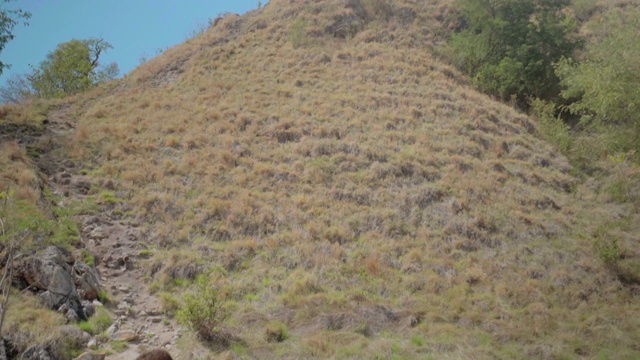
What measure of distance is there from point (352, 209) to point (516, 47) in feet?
47.8

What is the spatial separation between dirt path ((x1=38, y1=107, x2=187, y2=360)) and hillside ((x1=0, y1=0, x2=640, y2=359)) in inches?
9.5

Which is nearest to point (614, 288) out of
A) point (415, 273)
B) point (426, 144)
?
point (415, 273)

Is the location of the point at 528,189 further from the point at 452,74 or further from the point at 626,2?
the point at 626,2

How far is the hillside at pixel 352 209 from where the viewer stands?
969 cm

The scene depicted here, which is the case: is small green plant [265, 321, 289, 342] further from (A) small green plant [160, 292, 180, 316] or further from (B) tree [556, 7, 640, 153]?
(B) tree [556, 7, 640, 153]

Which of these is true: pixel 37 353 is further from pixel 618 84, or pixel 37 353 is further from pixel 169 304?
pixel 618 84

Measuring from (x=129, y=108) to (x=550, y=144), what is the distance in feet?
60.3

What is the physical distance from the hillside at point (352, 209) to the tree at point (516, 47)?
1.38m

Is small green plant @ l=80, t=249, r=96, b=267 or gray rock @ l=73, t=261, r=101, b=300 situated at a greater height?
small green plant @ l=80, t=249, r=96, b=267

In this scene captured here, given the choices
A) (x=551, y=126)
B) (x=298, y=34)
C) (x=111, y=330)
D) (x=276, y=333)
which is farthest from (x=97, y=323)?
Result: (x=298, y=34)

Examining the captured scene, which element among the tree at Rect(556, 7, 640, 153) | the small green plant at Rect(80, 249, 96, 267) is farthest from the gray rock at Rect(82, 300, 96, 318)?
the tree at Rect(556, 7, 640, 153)

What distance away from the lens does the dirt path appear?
29.8ft

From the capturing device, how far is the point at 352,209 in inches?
565

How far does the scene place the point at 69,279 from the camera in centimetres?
951
